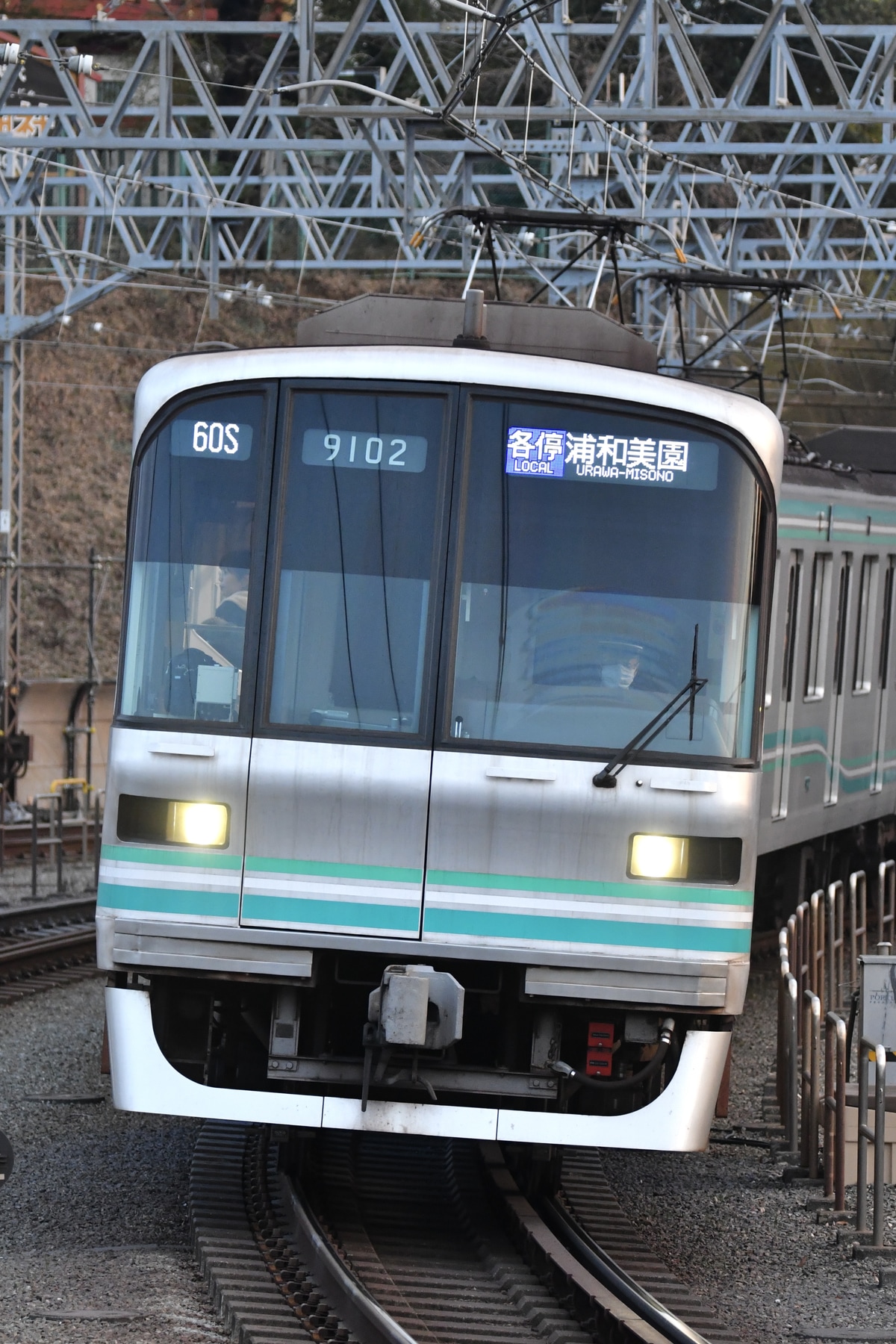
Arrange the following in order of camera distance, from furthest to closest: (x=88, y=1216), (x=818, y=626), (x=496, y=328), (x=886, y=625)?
(x=886, y=625) < (x=818, y=626) < (x=496, y=328) < (x=88, y=1216)

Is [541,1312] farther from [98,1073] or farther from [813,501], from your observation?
[813,501]

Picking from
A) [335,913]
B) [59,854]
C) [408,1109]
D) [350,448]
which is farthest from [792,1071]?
[59,854]

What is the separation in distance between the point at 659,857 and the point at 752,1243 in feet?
5.75

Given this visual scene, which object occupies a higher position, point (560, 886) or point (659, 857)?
point (659, 857)

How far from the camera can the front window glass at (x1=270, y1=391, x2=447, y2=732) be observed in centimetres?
660

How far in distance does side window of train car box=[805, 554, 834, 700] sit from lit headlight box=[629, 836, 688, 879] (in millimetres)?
5672

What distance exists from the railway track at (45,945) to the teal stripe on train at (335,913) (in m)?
5.77

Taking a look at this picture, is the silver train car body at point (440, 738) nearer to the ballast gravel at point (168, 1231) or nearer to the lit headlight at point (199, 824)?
the lit headlight at point (199, 824)

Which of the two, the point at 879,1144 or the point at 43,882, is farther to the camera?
the point at 43,882

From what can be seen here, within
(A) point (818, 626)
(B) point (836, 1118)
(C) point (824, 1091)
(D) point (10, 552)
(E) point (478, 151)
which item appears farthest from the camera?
(D) point (10, 552)

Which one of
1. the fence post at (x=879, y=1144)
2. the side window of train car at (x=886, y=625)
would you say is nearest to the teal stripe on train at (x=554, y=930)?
the fence post at (x=879, y=1144)

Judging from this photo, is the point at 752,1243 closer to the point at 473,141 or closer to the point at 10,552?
the point at 473,141

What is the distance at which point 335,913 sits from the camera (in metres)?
6.47

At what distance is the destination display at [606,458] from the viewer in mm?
6707
